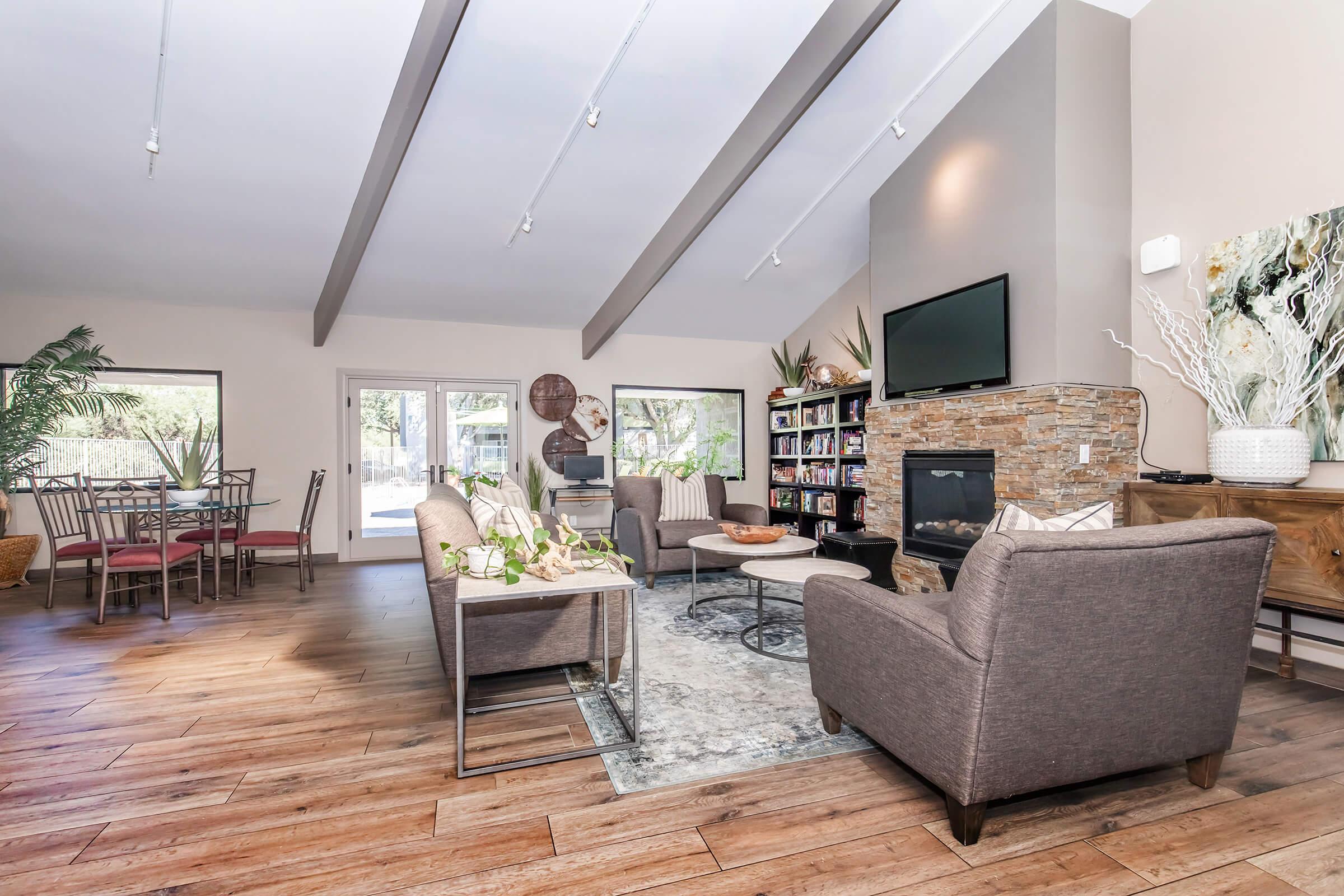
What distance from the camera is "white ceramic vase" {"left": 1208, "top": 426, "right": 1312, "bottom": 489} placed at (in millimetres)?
2938

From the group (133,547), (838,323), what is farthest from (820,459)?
(133,547)

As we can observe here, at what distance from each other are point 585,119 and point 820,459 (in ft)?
12.4

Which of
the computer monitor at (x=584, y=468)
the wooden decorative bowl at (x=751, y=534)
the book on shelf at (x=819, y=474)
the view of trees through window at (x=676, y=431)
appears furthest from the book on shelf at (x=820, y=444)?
the wooden decorative bowl at (x=751, y=534)

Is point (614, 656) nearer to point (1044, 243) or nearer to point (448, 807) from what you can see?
point (448, 807)

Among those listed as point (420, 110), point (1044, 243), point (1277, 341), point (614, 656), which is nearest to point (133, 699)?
point (614, 656)

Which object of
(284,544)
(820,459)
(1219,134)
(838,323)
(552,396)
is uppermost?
(1219,134)

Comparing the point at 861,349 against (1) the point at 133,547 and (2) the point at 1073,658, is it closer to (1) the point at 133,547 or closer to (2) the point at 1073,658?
(2) the point at 1073,658

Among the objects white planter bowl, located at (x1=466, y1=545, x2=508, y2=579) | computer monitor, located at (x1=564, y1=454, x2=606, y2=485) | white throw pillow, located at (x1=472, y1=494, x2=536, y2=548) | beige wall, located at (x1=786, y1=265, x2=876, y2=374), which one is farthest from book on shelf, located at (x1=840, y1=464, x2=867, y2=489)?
white planter bowl, located at (x1=466, y1=545, x2=508, y2=579)

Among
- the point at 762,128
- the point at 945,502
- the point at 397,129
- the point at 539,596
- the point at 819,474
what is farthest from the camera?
the point at 819,474

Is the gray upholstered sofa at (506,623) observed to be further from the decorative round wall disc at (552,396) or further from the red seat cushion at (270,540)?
the decorative round wall disc at (552,396)

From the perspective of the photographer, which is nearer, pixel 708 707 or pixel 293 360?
pixel 708 707

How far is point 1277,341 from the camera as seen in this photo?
10.3 feet

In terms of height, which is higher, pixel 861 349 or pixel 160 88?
pixel 160 88

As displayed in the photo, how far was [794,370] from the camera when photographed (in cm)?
721
